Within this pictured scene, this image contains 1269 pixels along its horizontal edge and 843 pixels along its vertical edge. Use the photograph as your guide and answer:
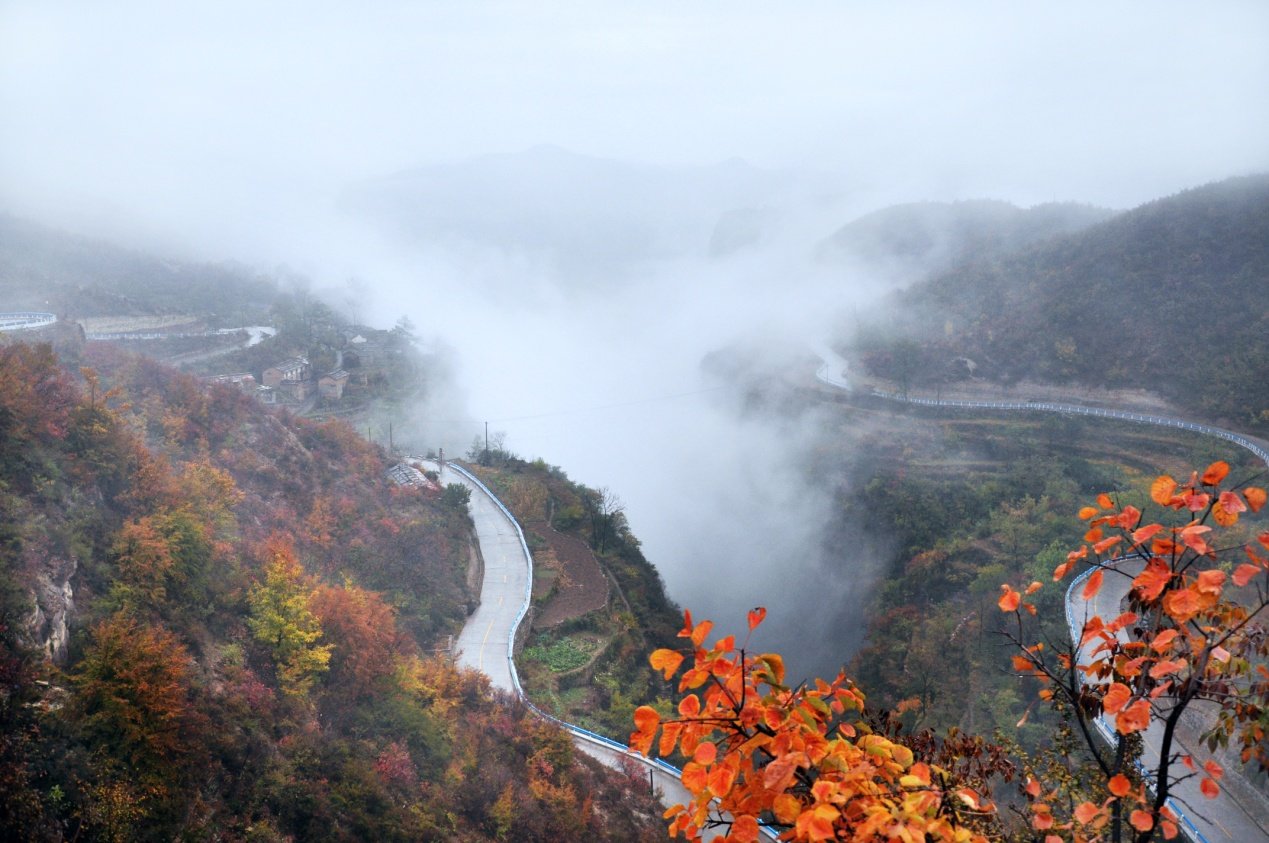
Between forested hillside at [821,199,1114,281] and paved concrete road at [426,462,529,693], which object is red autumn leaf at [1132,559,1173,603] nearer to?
paved concrete road at [426,462,529,693]

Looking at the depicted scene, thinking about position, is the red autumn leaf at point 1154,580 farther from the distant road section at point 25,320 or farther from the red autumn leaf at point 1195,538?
the distant road section at point 25,320

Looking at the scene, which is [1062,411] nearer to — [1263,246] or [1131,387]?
[1131,387]

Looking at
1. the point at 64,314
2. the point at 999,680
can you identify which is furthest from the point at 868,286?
the point at 64,314

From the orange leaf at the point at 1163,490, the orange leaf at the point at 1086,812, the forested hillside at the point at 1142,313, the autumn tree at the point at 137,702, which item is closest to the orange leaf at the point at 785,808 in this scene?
the orange leaf at the point at 1086,812

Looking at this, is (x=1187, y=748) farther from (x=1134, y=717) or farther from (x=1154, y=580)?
(x=1134, y=717)

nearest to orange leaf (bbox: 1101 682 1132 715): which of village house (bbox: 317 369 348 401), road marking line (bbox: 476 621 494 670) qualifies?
road marking line (bbox: 476 621 494 670)

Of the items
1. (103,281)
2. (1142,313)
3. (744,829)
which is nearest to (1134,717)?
(744,829)

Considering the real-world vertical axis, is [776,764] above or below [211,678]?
above
